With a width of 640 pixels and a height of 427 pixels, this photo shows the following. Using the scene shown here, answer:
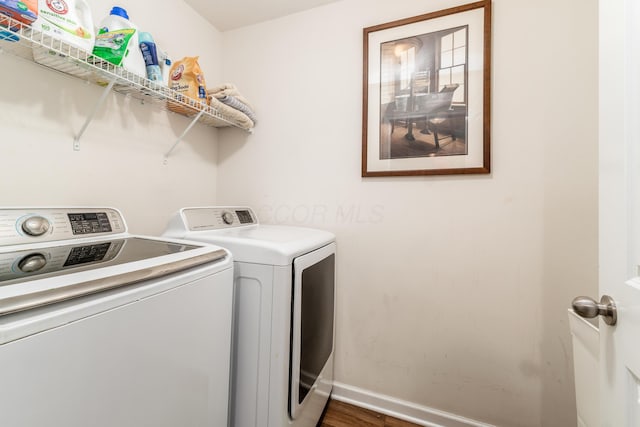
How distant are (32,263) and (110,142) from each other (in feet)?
2.72

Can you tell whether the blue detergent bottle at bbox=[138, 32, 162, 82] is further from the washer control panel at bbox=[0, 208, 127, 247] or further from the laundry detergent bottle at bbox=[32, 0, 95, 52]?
the washer control panel at bbox=[0, 208, 127, 247]

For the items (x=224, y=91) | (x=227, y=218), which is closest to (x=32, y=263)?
(x=227, y=218)

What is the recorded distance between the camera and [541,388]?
3.95 ft

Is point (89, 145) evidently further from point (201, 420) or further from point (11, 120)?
point (201, 420)

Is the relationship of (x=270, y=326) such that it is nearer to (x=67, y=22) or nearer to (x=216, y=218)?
(x=216, y=218)

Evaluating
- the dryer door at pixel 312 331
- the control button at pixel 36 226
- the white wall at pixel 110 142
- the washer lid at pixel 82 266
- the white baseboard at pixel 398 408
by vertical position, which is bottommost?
the white baseboard at pixel 398 408

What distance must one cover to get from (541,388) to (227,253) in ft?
5.04

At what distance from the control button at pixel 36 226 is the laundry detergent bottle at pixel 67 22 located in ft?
1.90

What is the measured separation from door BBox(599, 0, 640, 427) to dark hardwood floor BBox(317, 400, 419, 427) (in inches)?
39.1

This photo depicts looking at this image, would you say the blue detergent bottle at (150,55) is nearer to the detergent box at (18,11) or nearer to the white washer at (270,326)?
the detergent box at (18,11)

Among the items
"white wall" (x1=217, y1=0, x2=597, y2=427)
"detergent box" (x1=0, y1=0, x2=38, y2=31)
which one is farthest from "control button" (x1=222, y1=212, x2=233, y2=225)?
"detergent box" (x1=0, y1=0, x2=38, y2=31)

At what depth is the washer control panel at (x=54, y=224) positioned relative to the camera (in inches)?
30.9

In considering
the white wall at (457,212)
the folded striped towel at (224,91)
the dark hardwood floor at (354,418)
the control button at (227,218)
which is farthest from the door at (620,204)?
the folded striped towel at (224,91)

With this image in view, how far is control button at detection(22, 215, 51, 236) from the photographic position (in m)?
0.81
